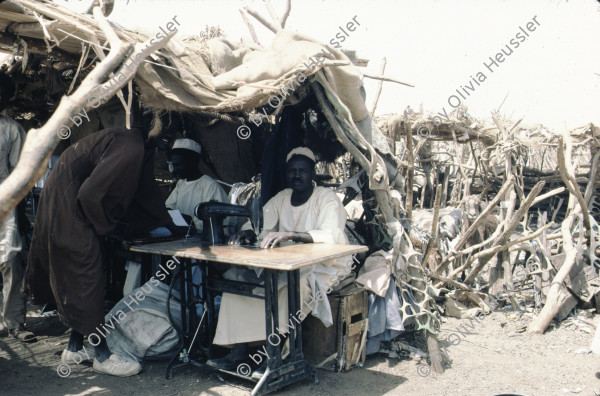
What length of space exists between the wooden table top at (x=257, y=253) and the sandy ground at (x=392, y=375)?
3.65 ft

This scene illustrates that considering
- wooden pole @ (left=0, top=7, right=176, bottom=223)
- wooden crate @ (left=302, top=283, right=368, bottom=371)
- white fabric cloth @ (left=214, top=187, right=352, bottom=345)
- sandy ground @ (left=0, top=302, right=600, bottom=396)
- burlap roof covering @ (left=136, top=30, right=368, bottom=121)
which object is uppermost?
burlap roof covering @ (left=136, top=30, right=368, bottom=121)

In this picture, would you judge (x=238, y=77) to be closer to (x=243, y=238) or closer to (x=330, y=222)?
(x=243, y=238)

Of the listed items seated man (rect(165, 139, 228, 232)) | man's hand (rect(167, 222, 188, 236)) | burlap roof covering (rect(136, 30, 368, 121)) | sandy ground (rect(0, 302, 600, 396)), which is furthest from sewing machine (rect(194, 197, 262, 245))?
seated man (rect(165, 139, 228, 232))

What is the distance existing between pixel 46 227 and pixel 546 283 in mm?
5493

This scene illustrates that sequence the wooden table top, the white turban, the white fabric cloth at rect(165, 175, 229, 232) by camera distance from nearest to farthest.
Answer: the wooden table top < the white turban < the white fabric cloth at rect(165, 175, 229, 232)

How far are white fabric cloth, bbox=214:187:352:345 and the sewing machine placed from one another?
0.36 m

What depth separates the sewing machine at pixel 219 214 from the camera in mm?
3842

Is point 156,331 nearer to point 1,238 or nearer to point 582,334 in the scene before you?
point 1,238

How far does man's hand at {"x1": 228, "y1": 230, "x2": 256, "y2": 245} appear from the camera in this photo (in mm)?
3842

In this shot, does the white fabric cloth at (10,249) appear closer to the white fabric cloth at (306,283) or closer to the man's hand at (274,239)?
the white fabric cloth at (306,283)

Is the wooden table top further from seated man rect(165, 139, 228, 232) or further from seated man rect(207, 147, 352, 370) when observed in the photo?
seated man rect(165, 139, 228, 232)

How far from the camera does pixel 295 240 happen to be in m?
4.02

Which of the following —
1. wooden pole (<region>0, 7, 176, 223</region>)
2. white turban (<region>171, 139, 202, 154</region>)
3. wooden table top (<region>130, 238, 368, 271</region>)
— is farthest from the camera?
white turban (<region>171, 139, 202, 154</region>)

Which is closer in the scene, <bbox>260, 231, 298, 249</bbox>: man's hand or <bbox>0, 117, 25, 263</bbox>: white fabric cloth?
<bbox>260, 231, 298, 249</bbox>: man's hand
